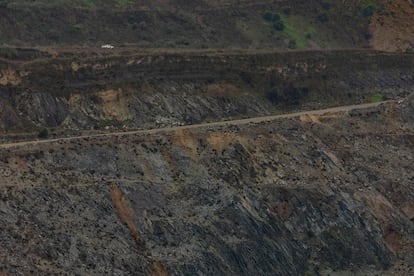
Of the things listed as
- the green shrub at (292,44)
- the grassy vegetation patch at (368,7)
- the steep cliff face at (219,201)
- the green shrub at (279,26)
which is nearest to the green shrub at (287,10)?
the green shrub at (279,26)

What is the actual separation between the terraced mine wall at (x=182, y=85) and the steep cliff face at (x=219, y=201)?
8.16 m

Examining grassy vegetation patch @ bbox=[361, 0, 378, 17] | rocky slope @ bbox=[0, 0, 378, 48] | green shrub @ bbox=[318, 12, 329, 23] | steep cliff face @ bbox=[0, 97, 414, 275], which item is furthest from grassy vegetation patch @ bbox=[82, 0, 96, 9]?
steep cliff face @ bbox=[0, 97, 414, 275]

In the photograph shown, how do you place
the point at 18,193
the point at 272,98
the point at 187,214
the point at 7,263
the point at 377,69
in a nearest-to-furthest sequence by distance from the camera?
the point at 7,263 → the point at 18,193 → the point at 187,214 → the point at 272,98 → the point at 377,69

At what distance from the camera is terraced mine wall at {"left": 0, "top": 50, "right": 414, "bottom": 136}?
11400cm

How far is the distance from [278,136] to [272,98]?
15636mm

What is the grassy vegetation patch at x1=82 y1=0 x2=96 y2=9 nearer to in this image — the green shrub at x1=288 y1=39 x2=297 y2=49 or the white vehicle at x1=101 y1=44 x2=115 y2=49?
the white vehicle at x1=101 y1=44 x2=115 y2=49

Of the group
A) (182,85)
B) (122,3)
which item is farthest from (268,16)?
(182,85)

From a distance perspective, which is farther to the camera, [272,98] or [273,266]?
[272,98]

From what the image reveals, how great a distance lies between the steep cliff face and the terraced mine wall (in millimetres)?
8158

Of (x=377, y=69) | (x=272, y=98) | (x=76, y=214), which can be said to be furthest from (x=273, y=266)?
(x=377, y=69)

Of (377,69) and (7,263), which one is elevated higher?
A: (7,263)

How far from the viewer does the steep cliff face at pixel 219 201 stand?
9300 cm

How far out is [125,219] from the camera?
97562 millimetres

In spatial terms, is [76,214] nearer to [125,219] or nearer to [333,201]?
[125,219]
